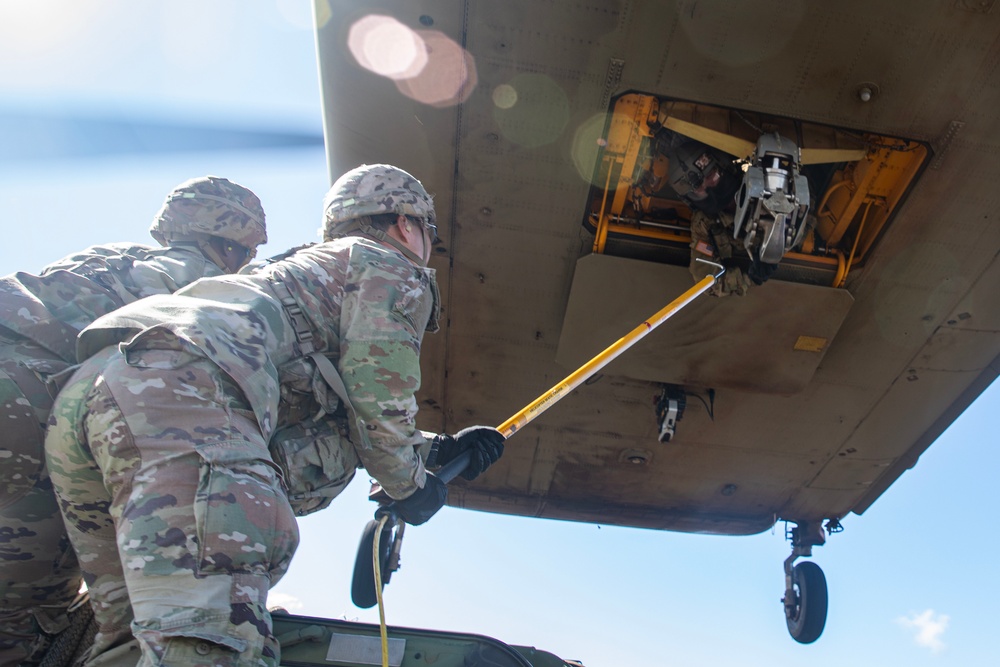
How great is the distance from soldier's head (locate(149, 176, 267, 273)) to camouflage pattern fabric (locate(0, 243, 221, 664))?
69cm

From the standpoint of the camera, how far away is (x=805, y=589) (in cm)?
677

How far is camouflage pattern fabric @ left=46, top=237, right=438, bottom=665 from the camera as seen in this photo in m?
1.81

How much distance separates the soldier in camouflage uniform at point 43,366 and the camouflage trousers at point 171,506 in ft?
1.51

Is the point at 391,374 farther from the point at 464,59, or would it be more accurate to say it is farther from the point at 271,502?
the point at 464,59

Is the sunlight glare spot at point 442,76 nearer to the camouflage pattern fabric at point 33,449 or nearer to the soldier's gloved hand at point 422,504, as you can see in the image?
the camouflage pattern fabric at point 33,449

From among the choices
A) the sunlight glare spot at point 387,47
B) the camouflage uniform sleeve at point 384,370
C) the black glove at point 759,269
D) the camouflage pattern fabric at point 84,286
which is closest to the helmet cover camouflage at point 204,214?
the camouflage pattern fabric at point 84,286

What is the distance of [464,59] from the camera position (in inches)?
147

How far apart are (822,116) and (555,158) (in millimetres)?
1469

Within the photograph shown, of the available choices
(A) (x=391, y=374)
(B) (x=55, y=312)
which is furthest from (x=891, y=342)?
(B) (x=55, y=312)

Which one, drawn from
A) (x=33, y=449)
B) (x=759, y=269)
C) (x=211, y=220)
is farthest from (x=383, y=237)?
(x=759, y=269)

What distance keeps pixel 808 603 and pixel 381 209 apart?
5.87 m

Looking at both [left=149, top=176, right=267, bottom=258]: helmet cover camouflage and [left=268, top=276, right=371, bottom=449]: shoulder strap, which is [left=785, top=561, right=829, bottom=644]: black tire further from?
[left=149, top=176, right=267, bottom=258]: helmet cover camouflage

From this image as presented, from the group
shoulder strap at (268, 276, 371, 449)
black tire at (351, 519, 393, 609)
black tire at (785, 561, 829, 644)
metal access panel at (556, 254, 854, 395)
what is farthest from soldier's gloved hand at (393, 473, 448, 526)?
black tire at (785, 561, 829, 644)

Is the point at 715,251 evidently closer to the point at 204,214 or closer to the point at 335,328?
the point at 335,328
